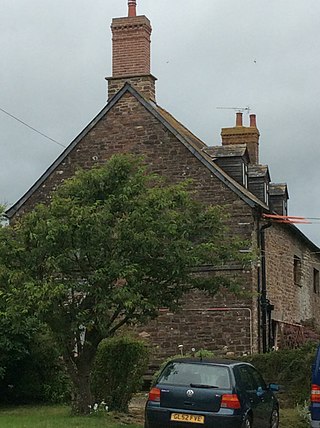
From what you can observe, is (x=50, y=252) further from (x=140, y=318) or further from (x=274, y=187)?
(x=274, y=187)

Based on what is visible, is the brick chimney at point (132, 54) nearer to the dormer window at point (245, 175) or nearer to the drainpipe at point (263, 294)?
the dormer window at point (245, 175)

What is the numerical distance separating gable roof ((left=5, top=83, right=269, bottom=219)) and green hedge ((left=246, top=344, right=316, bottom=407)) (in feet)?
18.8

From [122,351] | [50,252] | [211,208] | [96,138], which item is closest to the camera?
[50,252]

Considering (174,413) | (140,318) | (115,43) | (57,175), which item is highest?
(115,43)

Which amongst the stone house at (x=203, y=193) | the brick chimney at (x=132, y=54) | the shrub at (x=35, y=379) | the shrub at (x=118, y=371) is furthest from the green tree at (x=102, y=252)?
the brick chimney at (x=132, y=54)

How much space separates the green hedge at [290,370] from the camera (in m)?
22.7

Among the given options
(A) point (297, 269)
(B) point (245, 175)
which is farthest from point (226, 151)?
(A) point (297, 269)

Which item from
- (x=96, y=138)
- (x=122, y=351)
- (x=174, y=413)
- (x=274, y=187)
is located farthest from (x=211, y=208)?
(x=274, y=187)

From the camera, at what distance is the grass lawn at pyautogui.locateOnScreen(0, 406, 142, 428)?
17875 mm

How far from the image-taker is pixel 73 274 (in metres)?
18.6

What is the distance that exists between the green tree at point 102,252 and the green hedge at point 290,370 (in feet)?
16.2

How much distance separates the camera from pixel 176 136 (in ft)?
95.2

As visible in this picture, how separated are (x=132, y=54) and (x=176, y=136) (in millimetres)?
3555

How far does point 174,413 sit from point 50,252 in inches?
178
